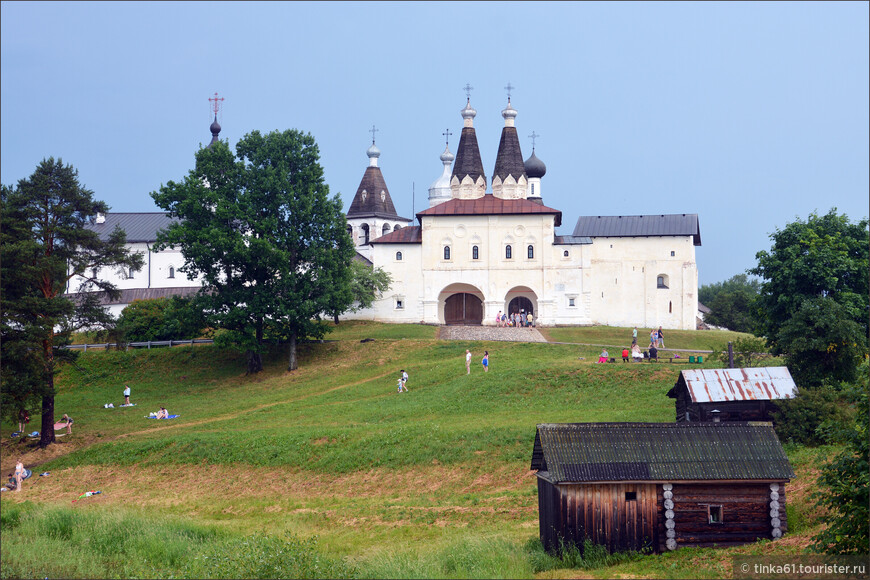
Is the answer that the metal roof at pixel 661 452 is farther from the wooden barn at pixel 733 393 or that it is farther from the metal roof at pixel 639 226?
the metal roof at pixel 639 226

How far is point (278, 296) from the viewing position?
4428 cm

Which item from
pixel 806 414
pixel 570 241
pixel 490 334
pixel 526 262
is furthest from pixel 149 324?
→ pixel 806 414

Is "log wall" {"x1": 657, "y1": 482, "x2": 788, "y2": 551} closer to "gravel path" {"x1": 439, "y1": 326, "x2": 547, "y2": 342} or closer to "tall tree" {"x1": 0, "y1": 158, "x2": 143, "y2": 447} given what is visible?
"tall tree" {"x1": 0, "y1": 158, "x2": 143, "y2": 447}

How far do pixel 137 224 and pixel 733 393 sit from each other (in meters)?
52.5

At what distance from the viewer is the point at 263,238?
4359 centimetres

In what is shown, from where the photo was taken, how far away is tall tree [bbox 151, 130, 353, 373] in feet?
144

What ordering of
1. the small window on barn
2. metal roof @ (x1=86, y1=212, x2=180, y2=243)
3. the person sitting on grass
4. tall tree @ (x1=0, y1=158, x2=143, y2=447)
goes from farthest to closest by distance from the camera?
metal roof @ (x1=86, y1=212, x2=180, y2=243) → the person sitting on grass → tall tree @ (x1=0, y1=158, x2=143, y2=447) → the small window on barn

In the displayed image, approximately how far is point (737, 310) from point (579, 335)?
23182 millimetres

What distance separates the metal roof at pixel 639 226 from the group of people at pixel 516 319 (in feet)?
19.7

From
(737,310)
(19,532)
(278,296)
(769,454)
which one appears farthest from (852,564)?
(737,310)

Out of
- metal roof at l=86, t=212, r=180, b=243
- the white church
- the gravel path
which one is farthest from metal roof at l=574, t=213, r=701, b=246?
metal roof at l=86, t=212, r=180, b=243

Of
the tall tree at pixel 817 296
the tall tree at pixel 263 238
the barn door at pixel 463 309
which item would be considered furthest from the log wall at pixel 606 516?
the barn door at pixel 463 309

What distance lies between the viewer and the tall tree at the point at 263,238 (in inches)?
1725

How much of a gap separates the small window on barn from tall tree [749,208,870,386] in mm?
11560
